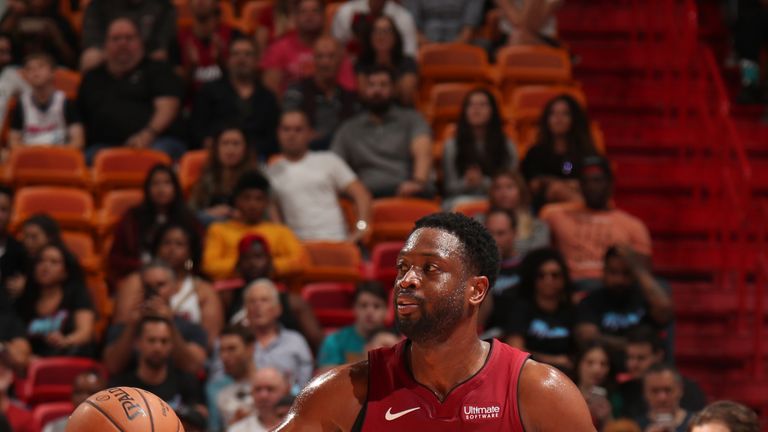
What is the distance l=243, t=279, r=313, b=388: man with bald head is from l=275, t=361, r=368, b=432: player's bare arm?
4.80 meters

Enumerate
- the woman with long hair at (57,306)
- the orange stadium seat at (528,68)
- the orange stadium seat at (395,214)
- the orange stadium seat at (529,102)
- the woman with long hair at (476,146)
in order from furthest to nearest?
the orange stadium seat at (528,68) → the orange stadium seat at (529,102) → the woman with long hair at (476,146) → the orange stadium seat at (395,214) → the woman with long hair at (57,306)

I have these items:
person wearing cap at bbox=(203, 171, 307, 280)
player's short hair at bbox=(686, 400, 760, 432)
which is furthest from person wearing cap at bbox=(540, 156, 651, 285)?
player's short hair at bbox=(686, 400, 760, 432)

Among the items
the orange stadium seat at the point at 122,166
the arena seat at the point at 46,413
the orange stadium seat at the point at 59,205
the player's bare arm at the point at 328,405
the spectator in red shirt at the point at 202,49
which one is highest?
the player's bare arm at the point at 328,405

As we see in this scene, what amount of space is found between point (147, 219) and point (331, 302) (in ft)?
4.34

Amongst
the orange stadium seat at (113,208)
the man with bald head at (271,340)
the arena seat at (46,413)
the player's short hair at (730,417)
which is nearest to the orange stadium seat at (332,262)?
the man with bald head at (271,340)

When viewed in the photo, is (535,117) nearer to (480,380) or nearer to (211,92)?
(211,92)

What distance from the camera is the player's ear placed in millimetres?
4344

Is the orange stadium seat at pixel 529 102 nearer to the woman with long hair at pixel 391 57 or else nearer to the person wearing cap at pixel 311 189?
the woman with long hair at pixel 391 57

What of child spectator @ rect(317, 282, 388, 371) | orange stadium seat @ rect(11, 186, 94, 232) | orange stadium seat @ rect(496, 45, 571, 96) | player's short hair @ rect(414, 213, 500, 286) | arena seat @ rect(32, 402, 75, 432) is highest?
player's short hair @ rect(414, 213, 500, 286)

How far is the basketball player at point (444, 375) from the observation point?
168 inches

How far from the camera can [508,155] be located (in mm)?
11281

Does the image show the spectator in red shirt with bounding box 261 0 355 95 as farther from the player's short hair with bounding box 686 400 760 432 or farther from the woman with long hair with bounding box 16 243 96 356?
the player's short hair with bounding box 686 400 760 432

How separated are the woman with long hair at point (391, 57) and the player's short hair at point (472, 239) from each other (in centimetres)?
743

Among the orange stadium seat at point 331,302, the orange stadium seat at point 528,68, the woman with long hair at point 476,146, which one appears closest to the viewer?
the orange stadium seat at point 331,302
